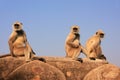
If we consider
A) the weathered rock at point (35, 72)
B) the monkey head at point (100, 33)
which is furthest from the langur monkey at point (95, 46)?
the weathered rock at point (35, 72)

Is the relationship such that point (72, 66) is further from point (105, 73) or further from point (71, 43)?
point (71, 43)

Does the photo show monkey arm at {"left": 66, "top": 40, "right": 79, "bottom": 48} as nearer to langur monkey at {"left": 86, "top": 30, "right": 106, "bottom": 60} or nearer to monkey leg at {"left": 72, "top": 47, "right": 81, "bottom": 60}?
monkey leg at {"left": 72, "top": 47, "right": 81, "bottom": 60}

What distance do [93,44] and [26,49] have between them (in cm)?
524

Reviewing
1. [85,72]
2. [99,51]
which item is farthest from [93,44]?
[85,72]

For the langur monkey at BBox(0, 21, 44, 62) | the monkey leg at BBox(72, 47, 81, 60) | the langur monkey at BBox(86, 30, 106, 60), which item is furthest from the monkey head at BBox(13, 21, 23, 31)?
the langur monkey at BBox(86, 30, 106, 60)

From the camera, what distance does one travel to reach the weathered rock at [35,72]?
44.7ft

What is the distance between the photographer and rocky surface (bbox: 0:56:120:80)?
13.8 meters

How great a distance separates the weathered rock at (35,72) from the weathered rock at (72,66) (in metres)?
1.51

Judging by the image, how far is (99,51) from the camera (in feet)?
64.3

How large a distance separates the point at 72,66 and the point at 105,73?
1.67 m

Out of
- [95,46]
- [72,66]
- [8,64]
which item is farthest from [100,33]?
[8,64]

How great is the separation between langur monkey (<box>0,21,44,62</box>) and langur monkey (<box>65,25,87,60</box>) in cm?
293

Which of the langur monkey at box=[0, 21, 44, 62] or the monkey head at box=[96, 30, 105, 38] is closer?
the langur monkey at box=[0, 21, 44, 62]

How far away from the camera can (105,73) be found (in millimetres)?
15750
